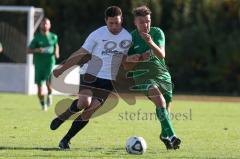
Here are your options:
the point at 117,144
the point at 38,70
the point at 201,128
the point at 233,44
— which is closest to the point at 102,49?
the point at 117,144

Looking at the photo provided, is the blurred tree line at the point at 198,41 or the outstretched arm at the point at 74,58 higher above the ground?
the outstretched arm at the point at 74,58

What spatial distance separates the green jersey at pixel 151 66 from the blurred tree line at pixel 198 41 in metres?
22.7

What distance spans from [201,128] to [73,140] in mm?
3670

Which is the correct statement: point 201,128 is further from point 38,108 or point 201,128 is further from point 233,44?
point 233,44

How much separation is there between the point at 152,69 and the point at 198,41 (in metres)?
23.6

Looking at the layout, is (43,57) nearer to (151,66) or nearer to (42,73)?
(42,73)

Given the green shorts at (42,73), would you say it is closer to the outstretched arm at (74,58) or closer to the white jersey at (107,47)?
the outstretched arm at (74,58)

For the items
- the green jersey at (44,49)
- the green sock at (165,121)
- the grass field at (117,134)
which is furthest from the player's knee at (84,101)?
the green jersey at (44,49)

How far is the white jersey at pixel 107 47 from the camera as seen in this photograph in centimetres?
1059

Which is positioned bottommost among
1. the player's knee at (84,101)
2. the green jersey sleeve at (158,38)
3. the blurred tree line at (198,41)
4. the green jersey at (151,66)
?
the blurred tree line at (198,41)

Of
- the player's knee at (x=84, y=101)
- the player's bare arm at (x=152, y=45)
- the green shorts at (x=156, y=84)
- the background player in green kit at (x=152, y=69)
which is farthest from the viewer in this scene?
the green shorts at (x=156, y=84)

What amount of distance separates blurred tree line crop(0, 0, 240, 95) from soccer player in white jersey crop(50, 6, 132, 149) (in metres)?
23.0

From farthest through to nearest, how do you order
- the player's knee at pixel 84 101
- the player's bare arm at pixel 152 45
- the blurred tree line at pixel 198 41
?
the blurred tree line at pixel 198 41
the player's knee at pixel 84 101
the player's bare arm at pixel 152 45

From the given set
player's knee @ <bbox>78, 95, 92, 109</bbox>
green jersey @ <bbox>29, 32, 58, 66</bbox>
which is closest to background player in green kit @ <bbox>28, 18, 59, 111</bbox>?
green jersey @ <bbox>29, 32, 58, 66</bbox>
